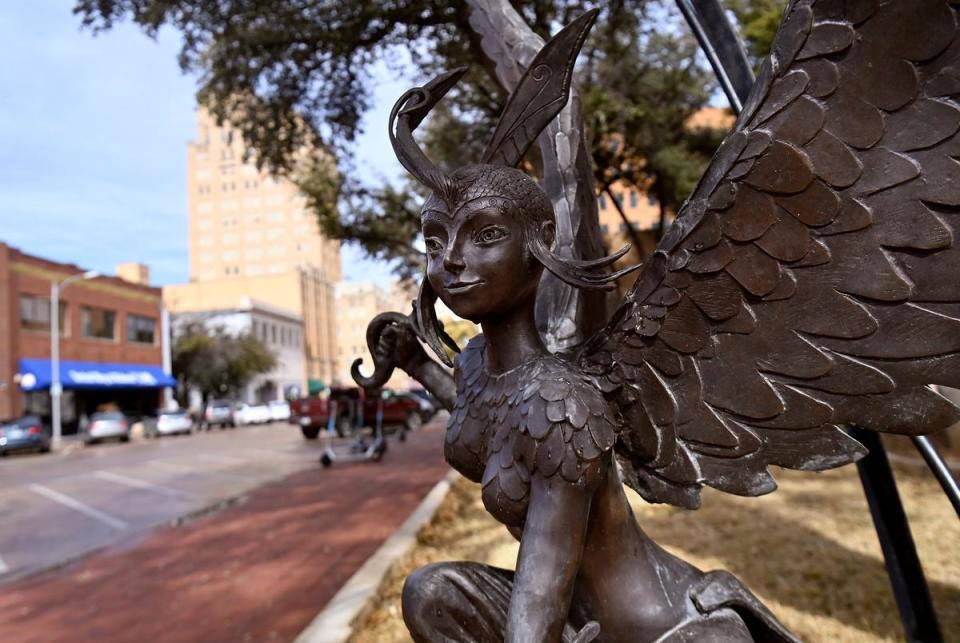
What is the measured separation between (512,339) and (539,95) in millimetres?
534

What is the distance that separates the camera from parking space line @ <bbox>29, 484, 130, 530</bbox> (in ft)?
26.1

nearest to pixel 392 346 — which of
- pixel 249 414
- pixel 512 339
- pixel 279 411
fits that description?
pixel 512 339

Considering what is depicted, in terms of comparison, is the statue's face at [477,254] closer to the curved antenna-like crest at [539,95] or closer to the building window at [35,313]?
the curved antenna-like crest at [539,95]

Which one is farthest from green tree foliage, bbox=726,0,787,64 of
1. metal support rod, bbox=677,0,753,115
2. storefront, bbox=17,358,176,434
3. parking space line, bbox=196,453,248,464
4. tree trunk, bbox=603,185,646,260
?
storefront, bbox=17,358,176,434

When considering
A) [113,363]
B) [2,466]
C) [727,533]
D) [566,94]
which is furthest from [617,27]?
[113,363]

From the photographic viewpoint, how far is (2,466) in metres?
15.1

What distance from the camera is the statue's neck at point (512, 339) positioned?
4.60 ft

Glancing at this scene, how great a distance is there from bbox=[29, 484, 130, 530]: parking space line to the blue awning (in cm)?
1569

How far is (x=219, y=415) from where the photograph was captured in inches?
1126

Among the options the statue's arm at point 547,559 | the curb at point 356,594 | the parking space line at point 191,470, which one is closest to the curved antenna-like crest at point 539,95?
the statue's arm at point 547,559

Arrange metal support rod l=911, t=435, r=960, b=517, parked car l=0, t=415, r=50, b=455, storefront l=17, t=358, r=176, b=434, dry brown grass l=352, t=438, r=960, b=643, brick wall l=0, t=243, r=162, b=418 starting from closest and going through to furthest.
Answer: metal support rod l=911, t=435, r=960, b=517, dry brown grass l=352, t=438, r=960, b=643, parked car l=0, t=415, r=50, b=455, brick wall l=0, t=243, r=162, b=418, storefront l=17, t=358, r=176, b=434

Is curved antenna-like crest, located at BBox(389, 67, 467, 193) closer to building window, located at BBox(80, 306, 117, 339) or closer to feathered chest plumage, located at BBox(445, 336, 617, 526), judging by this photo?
feathered chest plumage, located at BBox(445, 336, 617, 526)

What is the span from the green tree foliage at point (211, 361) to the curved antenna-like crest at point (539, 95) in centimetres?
3649

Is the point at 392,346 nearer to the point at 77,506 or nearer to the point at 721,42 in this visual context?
the point at 721,42
